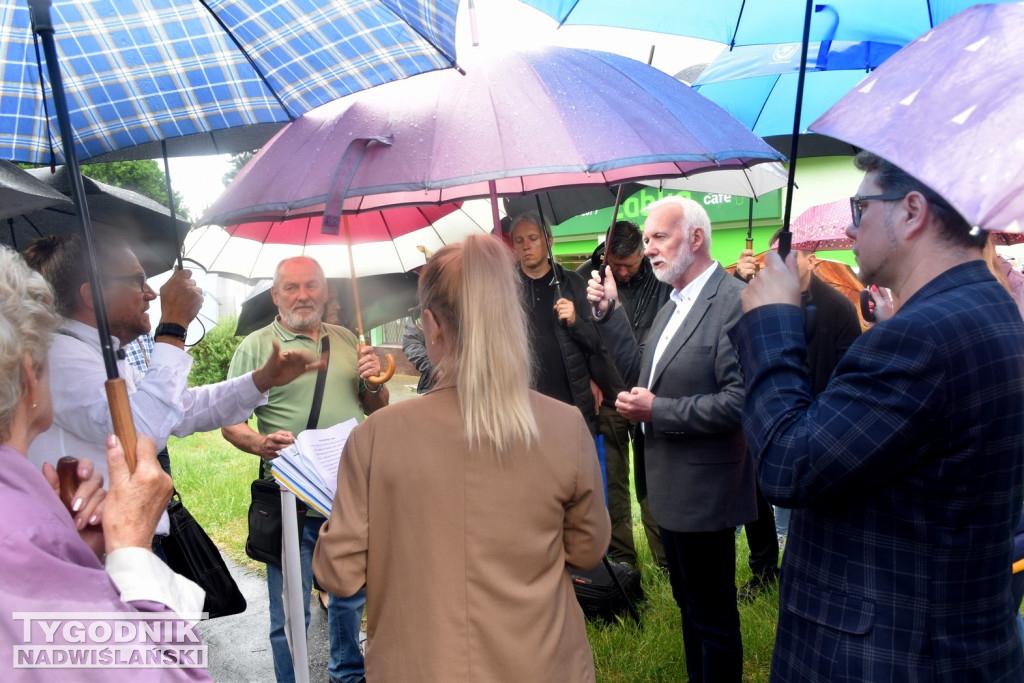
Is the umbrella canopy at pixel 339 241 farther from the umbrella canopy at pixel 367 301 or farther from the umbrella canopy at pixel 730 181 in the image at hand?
the umbrella canopy at pixel 730 181

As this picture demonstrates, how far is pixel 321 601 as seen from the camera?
4.78 m

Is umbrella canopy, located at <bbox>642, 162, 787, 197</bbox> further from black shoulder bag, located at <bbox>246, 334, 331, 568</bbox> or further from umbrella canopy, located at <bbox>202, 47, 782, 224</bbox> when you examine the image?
black shoulder bag, located at <bbox>246, 334, 331, 568</bbox>

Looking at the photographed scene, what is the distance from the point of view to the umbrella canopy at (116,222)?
4.01m

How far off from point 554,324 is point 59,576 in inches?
135

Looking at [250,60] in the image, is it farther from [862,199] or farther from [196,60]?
[862,199]

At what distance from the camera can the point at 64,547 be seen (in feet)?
4.43

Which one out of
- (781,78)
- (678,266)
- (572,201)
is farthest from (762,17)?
(572,201)

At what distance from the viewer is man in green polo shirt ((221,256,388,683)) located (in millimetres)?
3621

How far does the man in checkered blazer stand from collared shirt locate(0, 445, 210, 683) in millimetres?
1353

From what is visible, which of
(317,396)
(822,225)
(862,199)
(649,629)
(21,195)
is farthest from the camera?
(822,225)

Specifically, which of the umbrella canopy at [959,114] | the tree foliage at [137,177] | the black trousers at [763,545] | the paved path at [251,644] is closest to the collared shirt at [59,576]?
the umbrella canopy at [959,114]

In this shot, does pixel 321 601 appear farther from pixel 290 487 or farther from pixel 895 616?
pixel 895 616

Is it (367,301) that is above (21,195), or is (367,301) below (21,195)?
below

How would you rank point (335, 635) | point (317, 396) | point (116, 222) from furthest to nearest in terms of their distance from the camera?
point (116, 222) → point (317, 396) → point (335, 635)
